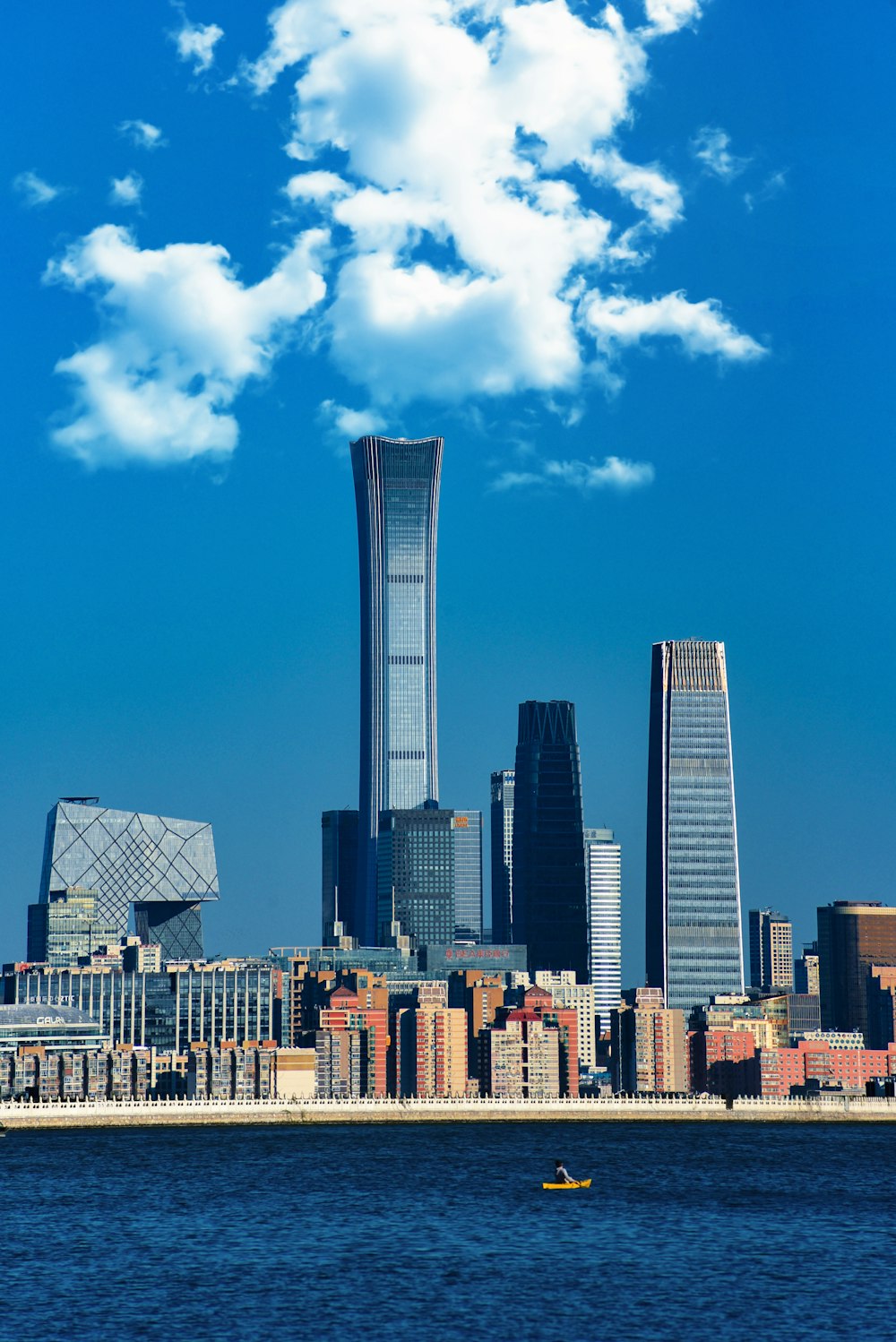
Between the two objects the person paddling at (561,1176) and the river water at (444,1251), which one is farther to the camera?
the person paddling at (561,1176)

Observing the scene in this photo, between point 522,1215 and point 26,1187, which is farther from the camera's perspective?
point 26,1187

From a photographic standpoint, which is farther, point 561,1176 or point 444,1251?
point 561,1176

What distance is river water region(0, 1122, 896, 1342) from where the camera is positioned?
79.1 metres

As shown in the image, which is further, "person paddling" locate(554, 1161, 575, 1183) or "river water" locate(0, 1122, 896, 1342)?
"person paddling" locate(554, 1161, 575, 1183)

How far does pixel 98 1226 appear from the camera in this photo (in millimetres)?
109000

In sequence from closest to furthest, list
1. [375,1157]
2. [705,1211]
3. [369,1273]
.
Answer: [369,1273] < [705,1211] < [375,1157]

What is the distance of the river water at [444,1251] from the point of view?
7912 centimetres

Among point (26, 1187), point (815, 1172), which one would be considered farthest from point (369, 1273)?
point (815, 1172)

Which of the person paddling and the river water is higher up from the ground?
the person paddling

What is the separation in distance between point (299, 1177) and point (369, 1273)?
173 ft

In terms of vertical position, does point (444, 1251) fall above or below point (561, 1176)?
below

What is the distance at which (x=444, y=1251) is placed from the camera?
9862 cm

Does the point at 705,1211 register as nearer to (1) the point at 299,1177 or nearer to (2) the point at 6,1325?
(1) the point at 299,1177

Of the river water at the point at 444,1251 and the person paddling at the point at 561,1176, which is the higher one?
the person paddling at the point at 561,1176
